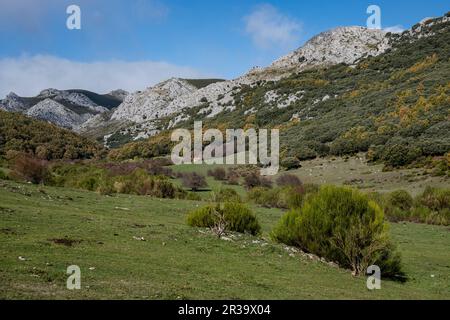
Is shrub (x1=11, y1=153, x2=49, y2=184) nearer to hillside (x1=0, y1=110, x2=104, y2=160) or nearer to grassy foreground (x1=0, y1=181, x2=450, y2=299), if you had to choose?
grassy foreground (x1=0, y1=181, x2=450, y2=299)

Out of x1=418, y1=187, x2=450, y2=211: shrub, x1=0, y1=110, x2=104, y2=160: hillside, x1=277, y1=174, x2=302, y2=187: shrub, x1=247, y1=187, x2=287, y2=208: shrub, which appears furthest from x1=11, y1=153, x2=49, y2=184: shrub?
x1=418, y1=187, x2=450, y2=211: shrub

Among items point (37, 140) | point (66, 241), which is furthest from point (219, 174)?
Answer: point (66, 241)

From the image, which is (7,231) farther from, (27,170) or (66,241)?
(27,170)

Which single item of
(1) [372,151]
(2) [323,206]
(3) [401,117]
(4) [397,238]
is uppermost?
(3) [401,117]

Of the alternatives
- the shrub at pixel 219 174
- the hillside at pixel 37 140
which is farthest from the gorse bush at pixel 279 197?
the hillside at pixel 37 140

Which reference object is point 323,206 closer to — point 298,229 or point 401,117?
point 298,229

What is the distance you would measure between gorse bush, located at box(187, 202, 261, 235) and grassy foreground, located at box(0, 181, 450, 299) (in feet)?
7.39

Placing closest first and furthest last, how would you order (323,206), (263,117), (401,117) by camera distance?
(323,206)
(401,117)
(263,117)

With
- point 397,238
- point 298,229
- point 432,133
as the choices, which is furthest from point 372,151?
point 298,229

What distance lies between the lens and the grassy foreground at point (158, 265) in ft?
38.1

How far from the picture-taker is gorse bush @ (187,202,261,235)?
24.3 meters

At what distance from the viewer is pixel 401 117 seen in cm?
8706

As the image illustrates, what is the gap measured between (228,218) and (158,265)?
944 cm
